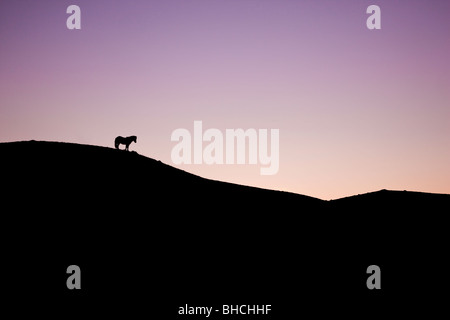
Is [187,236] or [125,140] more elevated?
[125,140]

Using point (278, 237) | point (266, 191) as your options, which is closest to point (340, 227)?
point (278, 237)

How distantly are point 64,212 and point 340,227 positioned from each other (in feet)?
61.4

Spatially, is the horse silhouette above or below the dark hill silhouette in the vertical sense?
above

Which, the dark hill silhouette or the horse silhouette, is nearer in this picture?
the dark hill silhouette

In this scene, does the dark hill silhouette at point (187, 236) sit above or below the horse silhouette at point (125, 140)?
below

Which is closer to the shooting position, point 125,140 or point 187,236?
point 187,236

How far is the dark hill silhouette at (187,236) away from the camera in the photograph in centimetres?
2055

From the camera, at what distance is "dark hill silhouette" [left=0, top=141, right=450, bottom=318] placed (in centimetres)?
2055

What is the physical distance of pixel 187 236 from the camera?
2636 centimetres

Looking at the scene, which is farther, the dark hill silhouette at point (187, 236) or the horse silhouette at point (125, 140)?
the horse silhouette at point (125, 140)
